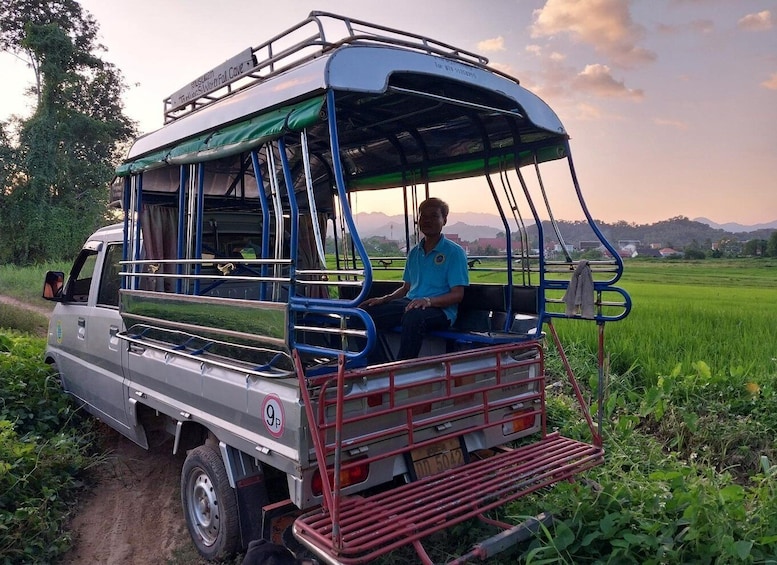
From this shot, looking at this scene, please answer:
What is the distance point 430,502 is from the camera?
287cm

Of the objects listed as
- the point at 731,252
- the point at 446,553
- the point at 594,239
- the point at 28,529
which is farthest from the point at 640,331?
the point at 731,252

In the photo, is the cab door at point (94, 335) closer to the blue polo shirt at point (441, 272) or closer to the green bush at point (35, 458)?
the green bush at point (35, 458)

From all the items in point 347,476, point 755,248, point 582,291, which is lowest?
point 347,476

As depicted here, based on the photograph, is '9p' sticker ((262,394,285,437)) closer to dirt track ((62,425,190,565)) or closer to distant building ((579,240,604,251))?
dirt track ((62,425,190,565))

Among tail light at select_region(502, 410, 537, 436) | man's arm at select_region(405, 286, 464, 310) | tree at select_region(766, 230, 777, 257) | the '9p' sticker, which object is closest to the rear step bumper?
tail light at select_region(502, 410, 537, 436)

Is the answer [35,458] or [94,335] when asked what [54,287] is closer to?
[94,335]

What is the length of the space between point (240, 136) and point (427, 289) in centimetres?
181

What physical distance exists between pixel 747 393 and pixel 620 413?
3.92ft

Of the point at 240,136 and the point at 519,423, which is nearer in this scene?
the point at 240,136

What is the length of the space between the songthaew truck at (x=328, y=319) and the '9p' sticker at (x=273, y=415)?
0.03 ft

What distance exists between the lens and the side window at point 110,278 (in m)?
4.96

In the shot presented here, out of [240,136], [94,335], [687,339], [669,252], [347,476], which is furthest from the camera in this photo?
[669,252]

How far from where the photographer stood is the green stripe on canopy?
2834 mm

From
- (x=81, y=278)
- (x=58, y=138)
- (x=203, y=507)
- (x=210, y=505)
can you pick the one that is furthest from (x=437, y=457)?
(x=58, y=138)
